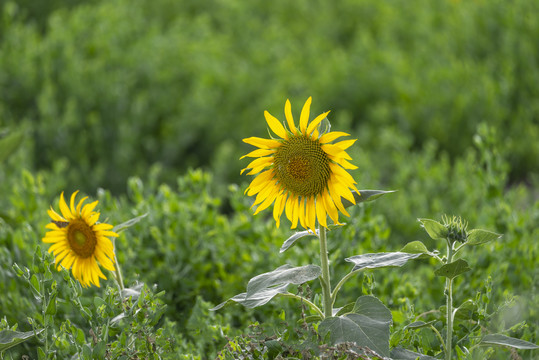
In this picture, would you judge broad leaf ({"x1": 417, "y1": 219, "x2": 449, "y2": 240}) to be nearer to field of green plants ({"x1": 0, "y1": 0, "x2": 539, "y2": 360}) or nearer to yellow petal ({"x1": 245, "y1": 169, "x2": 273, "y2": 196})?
field of green plants ({"x1": 0, "y1": 0, "x2": 539, "y2": 360})

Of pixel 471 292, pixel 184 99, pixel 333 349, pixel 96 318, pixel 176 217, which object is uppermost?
pixel 184 99

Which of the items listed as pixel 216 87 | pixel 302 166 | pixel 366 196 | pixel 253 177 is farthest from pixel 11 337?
pixel 216 87

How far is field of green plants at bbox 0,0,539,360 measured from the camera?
1.60m

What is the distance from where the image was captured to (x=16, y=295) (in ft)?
7.20

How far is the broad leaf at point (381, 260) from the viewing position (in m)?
1.45

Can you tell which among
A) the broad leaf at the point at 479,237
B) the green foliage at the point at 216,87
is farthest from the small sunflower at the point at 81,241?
the green foliage at the point at 216,87

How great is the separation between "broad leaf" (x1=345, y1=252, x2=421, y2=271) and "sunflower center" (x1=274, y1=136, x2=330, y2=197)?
0.20 metres

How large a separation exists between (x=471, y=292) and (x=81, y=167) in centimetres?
305

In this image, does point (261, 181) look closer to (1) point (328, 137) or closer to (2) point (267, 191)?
(2) point (267, 191)

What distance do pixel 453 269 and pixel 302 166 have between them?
0.41 metres

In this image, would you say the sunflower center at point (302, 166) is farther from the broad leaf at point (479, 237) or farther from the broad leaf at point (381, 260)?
the broad leaf at point (479, 237)

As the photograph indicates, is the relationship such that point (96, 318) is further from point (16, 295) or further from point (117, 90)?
point (117, 90)

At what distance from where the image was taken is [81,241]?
5.59 ft

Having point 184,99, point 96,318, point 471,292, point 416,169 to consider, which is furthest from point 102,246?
point 184,99
